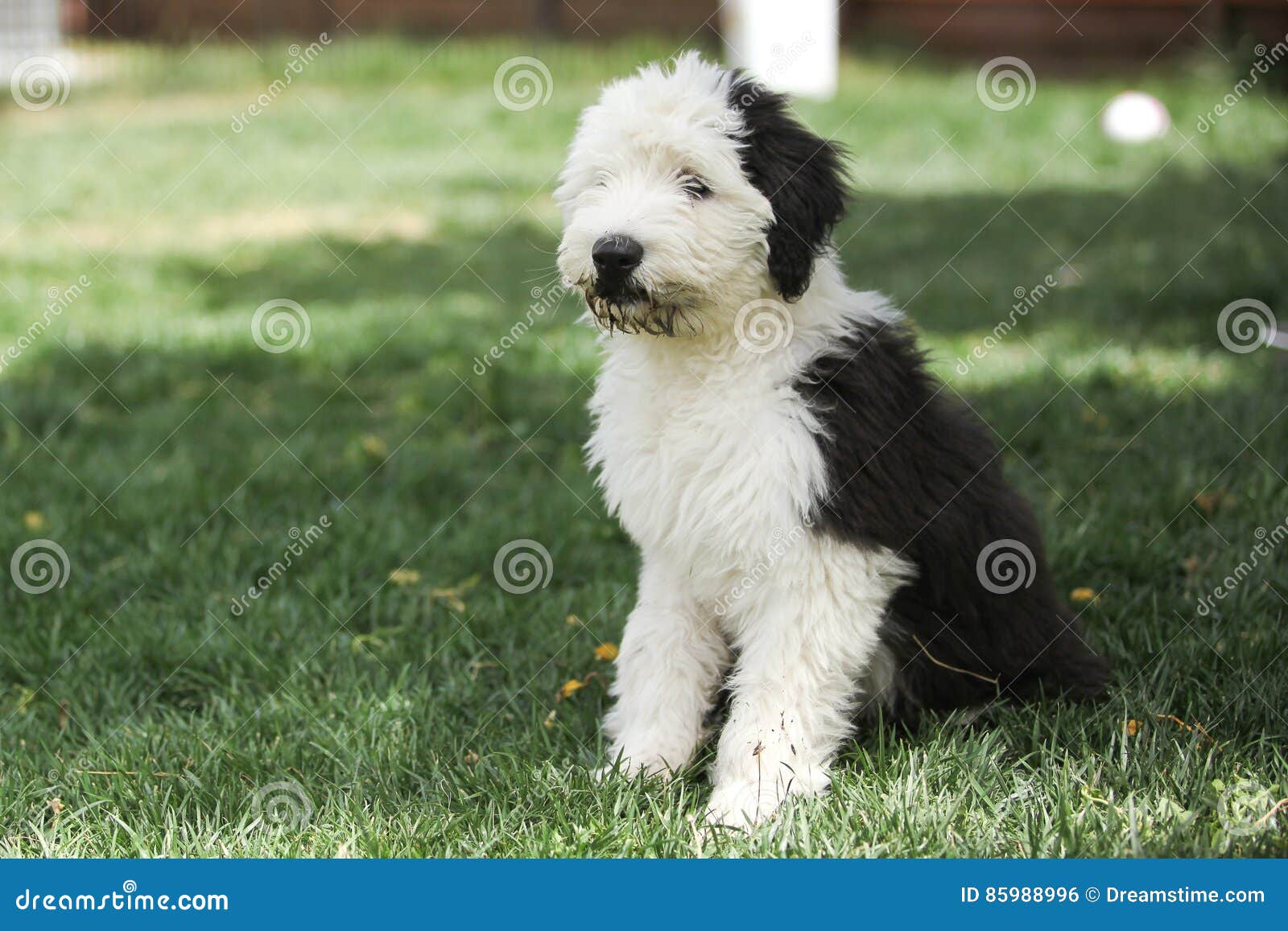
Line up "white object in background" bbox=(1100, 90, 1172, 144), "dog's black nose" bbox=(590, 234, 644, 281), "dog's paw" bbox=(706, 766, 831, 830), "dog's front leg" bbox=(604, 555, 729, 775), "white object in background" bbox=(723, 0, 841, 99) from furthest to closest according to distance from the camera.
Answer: "white object in background" bbox=(723, 0, 841, 99), "white object in background" bbox=(1100, 90, 1172, 144), "dog's front leg" bbox=(604, 555, 729, 775), "dog's paw" bbox=(706, 766, 831, 830), "dog's black nose" bbox=(590, 234, 644, 281)

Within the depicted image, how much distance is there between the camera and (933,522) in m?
2.91

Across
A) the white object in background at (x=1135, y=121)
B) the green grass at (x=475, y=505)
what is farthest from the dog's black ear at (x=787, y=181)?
the white object in background at (x=1135, y=121)

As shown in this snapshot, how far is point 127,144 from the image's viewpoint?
1153 centimetres

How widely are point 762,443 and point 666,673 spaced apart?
0.65m

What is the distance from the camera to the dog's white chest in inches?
109

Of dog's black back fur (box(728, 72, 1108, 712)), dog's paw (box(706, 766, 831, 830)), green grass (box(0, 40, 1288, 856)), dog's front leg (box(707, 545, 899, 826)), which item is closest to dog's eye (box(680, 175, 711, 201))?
dog's black back fur (box(728, 72, 1108, 712))

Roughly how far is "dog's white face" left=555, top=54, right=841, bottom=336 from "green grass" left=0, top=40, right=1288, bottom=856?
1.28 feet

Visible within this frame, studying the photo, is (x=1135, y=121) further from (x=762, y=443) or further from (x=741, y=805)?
(x=741, y=805)

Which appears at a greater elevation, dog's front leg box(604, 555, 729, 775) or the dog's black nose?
the dog's black nose

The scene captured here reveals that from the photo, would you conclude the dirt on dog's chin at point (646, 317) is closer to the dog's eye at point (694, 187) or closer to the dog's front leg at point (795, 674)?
the dog's eye at point (694, 187)

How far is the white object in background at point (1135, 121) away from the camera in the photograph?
36.1 feet

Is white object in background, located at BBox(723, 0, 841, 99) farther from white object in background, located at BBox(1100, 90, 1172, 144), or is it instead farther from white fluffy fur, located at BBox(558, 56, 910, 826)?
white fluffy fur, located at BBox(558, 56, 910, 826)

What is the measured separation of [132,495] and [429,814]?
2.57 meters

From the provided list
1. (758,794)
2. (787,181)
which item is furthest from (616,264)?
(758,794)
